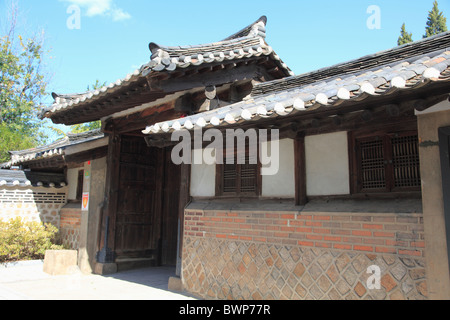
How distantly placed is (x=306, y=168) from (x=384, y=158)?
0.99 meters

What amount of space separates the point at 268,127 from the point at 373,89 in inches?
66.9

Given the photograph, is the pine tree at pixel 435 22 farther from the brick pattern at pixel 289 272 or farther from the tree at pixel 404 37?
the brick pattern at pixel 289 272

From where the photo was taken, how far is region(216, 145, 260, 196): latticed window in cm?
530

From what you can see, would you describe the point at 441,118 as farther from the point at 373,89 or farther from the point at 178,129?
the point at 178,129

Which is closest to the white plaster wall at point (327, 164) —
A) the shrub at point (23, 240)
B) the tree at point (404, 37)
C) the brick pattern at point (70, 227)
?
the brick pattern at point (70, 227)

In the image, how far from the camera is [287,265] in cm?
451

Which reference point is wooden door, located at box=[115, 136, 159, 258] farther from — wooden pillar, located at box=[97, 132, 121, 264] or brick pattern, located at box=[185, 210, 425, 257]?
brick pattern, located at box=[185, 210, 425, 257]

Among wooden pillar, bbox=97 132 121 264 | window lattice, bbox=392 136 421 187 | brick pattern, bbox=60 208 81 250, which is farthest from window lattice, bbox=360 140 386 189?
brick pattern, bbox=60 208 81 250

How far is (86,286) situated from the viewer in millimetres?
6469

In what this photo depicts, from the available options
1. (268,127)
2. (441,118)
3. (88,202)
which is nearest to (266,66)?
(268,127)

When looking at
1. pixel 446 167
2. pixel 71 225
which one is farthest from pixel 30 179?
pixel 446 167

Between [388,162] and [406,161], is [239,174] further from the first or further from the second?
[406,161]

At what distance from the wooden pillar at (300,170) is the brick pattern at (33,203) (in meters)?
8.93

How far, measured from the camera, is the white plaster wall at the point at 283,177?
4809 mm
